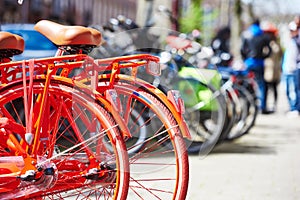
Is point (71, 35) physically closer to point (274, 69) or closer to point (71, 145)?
point (71, 145)

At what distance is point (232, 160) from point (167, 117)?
438cm

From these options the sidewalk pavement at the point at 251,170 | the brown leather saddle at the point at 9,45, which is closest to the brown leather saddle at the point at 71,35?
the brown leather saddle at the point at 9,45

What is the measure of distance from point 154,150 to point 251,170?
3.36 m

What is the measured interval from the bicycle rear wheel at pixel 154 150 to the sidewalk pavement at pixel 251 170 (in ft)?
4.50

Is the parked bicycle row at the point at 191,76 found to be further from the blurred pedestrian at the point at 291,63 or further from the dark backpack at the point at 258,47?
the dark backpack at the point at 258,47

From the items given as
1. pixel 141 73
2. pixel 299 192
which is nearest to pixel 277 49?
pixel 299 192

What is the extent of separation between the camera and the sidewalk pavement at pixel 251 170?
5.89 metres

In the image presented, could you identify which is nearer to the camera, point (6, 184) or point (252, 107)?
point (6, 184)

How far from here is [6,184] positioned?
3.68m

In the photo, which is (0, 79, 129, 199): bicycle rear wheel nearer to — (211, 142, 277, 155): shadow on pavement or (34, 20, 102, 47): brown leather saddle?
(34, 20, 102, 47): brown leather saddle

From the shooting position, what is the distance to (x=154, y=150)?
4117 mm

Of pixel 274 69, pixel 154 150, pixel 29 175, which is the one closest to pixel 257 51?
pixel 274 69

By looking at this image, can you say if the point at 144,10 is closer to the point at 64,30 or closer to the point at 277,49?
the point at 277,49

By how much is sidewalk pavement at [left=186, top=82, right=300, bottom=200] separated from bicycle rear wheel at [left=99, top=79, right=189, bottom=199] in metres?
1.37
